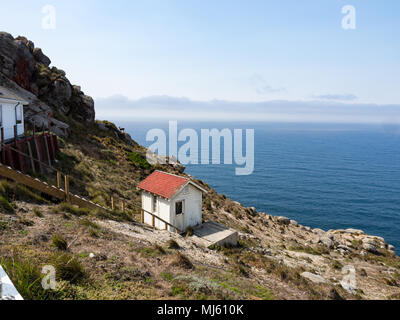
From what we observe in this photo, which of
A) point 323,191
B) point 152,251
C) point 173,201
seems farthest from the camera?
point 323,191

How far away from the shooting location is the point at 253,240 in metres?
24.7

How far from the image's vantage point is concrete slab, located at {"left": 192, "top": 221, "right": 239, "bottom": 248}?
1929 centimetres

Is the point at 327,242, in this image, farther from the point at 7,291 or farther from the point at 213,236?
the point at 7,291

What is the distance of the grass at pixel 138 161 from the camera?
3919cm

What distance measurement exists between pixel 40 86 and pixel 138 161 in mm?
22724

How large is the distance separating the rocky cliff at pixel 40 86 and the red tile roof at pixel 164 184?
785 inches

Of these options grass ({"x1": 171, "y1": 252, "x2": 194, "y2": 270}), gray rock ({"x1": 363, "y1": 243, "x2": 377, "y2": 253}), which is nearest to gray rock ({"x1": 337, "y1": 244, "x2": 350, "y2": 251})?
gray rock ({"x1": 363, "y1": 243, "x2": 377, "y2": 253})

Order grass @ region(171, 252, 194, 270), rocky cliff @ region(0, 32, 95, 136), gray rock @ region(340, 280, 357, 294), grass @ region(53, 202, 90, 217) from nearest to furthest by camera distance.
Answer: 1. grass @ region(171, 252, 194, 270)
2. grass @ region(53, 202, 90, 217)
3. gray rock @ region(340, 280, 357, 294)
4. rocky cliff @ region(0, 32, 95, 136)

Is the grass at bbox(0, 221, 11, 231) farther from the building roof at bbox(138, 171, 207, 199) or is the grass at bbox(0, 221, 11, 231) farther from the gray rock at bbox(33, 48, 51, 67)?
the gray rock at bbox(33, 48, 51, 67)

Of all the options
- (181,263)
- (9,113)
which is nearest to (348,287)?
(181,263)

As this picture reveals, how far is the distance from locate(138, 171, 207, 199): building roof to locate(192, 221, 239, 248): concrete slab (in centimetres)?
343

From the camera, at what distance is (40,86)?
4400 centimetres
